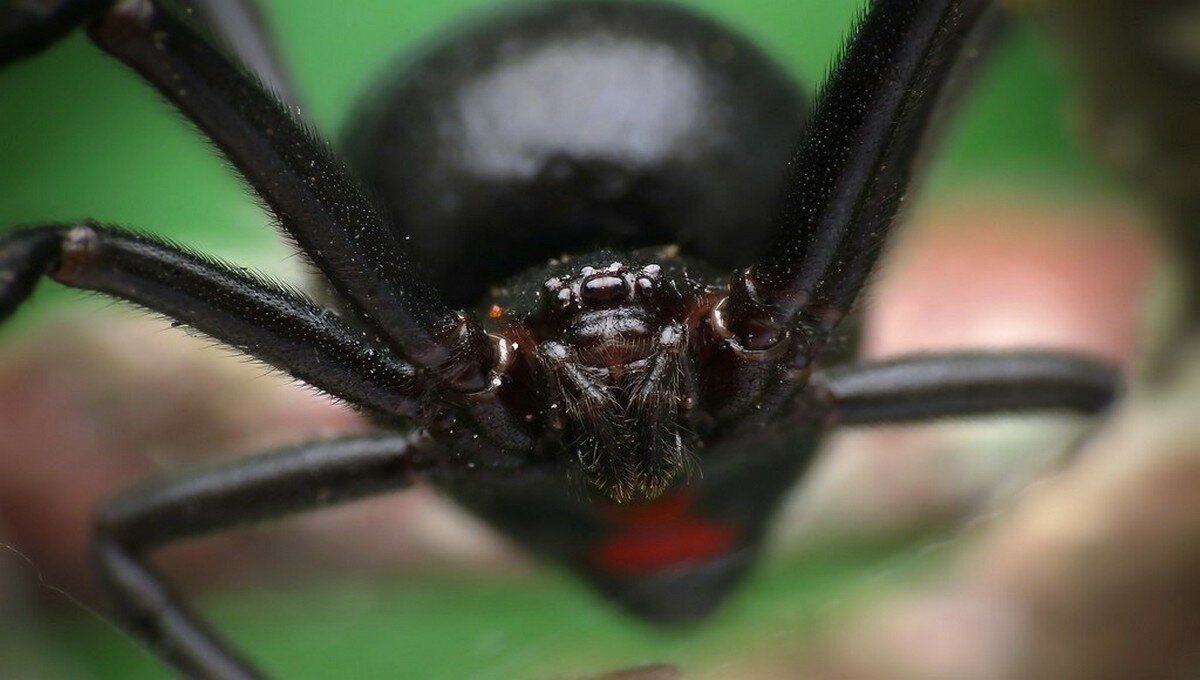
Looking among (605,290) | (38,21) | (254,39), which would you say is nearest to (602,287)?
(605,290)

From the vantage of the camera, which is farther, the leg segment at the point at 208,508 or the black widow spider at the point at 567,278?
the leg segment at the point at 208,508

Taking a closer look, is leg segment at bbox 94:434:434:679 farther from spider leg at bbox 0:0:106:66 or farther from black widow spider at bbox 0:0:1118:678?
spider leg at bbox 0:0:106:66

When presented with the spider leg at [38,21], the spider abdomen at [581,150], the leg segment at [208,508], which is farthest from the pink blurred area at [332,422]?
the spider leg at [38,21]

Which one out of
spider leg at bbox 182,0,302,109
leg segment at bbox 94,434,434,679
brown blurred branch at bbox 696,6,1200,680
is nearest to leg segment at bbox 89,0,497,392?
leg segment at bbox 94,434,434,679

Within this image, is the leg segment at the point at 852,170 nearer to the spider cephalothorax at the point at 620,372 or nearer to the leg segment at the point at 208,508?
the spider cephalothorax at the point at 620,372

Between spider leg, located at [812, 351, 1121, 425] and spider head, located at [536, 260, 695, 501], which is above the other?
spider head, located at [536, 260, 695, 501]

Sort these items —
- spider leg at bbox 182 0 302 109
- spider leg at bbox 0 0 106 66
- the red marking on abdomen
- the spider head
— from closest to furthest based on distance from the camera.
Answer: spider leg at bbox 0 0 106 66
the spider head
the red marking on abdomen
spider leg at bbox 182 0 302 109

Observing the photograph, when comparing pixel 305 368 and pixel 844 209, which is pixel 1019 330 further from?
pixel 305 368
